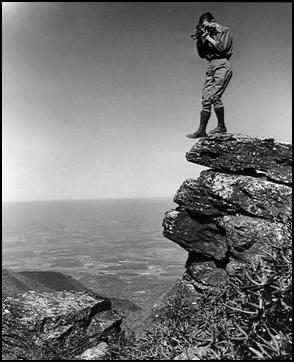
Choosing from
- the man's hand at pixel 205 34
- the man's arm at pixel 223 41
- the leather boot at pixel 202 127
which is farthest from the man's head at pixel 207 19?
the leather boot at pixel 202 127

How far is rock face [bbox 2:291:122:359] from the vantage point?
11145 millimetres

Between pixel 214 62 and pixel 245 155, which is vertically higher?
pixel 214 62

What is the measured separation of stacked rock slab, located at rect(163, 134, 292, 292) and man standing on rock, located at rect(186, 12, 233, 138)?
0.98m

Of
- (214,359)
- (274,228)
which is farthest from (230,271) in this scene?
(214,359)

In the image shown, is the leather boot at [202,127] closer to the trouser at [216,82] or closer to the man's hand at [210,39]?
the trouser at [216,82]

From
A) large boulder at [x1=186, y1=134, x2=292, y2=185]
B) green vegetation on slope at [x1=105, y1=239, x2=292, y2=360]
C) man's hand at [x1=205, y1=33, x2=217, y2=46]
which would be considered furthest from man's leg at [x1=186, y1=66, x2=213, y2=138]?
green vegetation on slope at [x1=105, y1=239, x2=292, y2=360]

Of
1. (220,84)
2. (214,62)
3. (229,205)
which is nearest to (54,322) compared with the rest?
(229,205)

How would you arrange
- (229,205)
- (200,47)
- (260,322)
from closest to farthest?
(260,322), (229,205), (200,47)

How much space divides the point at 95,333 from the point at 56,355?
6.32 ft

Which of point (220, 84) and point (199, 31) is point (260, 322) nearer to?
point (220, 84)

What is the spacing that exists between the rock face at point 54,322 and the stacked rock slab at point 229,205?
449 centimetres

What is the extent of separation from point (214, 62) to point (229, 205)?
6.40 meters

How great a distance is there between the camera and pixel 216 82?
43.7 feet

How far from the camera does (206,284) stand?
13180 millimetres
